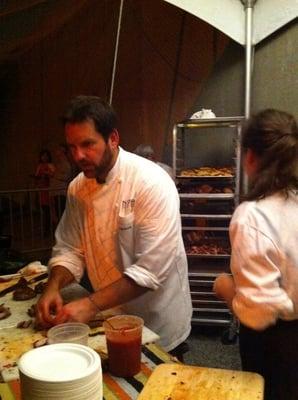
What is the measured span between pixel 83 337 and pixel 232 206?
2.70 m

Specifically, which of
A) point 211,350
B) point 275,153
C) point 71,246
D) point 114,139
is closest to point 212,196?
point 211,350

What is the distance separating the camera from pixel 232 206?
3.78 metres

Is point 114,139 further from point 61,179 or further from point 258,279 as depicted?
point 61,179

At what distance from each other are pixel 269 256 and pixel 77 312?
2.39 feet

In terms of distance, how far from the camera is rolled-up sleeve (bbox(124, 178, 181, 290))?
5.46 ft

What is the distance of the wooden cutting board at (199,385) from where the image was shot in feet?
3.46

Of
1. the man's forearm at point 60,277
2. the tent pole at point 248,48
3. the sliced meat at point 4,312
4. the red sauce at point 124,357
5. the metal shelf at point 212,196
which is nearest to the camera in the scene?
the red sauce at point 124,357

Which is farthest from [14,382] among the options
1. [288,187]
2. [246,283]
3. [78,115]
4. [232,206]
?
[232,206]

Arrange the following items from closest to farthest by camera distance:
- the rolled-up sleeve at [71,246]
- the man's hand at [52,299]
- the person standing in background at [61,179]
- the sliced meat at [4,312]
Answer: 1. the man's hand at [52,299]
2. the sliced meat at [4,312]
3. the rolled-up sleeve at [71,246]
4. the person standing in background at [61,179]

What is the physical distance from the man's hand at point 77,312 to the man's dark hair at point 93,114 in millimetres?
668

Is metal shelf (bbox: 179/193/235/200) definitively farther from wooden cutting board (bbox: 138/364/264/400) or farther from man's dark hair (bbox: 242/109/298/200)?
wooden cutting board (bbox: 138/364/264/400)

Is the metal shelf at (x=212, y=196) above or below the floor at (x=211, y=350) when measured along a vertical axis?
above

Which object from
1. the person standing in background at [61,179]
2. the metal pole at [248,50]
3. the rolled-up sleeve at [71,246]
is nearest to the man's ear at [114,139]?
the rolled-up sleeve at [71,246]

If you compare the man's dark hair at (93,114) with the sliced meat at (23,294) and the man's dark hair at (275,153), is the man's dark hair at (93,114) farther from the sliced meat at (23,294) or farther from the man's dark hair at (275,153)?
the sliced meat at (23,294)
